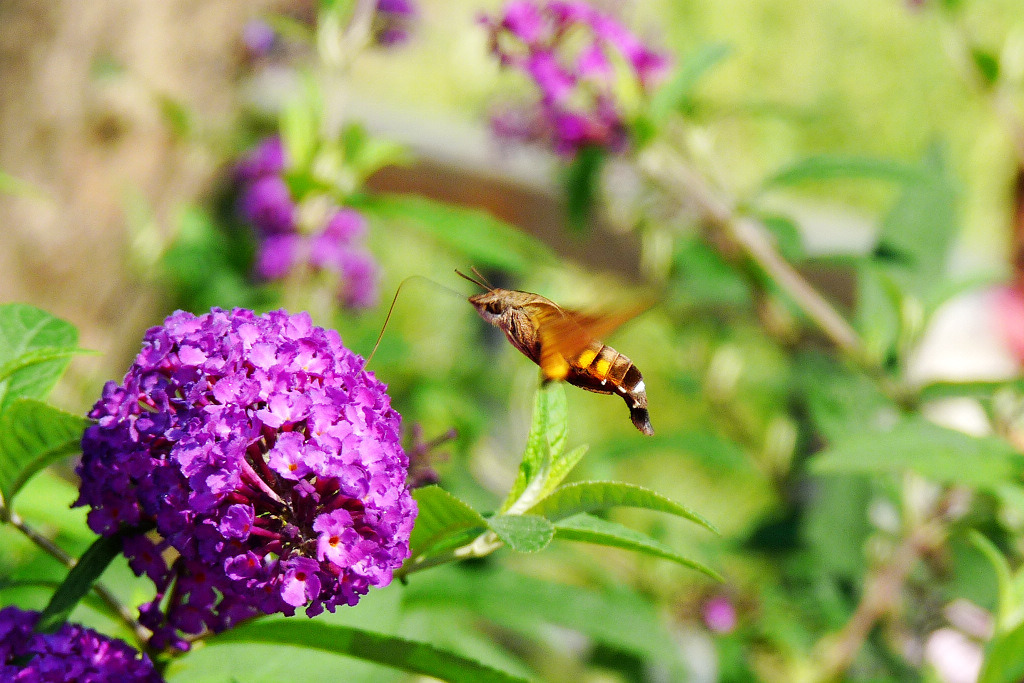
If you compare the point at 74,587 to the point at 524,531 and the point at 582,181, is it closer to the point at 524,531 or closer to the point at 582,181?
the point at 524,531

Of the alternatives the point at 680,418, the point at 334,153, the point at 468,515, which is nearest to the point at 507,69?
the point at 334,153

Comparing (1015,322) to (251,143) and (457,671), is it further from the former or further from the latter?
(457,671)

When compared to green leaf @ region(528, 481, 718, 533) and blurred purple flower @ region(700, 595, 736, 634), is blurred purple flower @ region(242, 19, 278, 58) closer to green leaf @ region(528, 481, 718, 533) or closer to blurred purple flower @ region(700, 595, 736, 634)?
blurred purple flower @ region(700, 595, 736, 634)

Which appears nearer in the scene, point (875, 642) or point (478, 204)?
point (875, 642)

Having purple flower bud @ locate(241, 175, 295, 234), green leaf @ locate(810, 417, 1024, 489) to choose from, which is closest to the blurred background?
green leaf @ locate(810, 417, 1024, 489)

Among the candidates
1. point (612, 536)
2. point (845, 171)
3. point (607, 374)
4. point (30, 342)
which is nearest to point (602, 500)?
point (612, 536)

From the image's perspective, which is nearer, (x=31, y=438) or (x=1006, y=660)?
(x=31, y=438)
